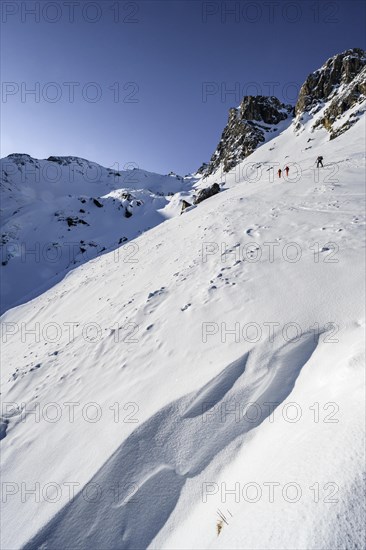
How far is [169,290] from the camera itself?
26.9ft

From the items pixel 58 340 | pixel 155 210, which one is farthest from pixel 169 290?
pixel 155 210

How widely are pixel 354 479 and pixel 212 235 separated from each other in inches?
396

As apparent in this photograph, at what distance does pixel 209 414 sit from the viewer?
12.5 ft

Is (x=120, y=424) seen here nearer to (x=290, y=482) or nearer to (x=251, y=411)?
(x=251, y=411)

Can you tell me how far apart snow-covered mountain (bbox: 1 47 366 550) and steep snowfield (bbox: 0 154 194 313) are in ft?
53.2

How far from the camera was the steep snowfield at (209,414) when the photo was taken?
2205mm

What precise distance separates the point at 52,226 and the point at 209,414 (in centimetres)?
3982

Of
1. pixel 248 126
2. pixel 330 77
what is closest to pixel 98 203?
pixel 248 126

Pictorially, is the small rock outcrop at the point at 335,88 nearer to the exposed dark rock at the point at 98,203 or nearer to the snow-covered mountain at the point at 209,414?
the exposed dark rock at the point at 98,203

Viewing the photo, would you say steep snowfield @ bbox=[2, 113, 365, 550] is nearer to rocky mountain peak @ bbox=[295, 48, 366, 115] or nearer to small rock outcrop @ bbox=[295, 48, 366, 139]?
small rock outcrop @ bbox=[295, 48, 366, 139]

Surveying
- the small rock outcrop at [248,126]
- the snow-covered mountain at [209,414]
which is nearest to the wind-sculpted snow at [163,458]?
the snow-covered mountain at [209,414]

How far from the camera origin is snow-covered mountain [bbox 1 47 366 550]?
86.7 inches

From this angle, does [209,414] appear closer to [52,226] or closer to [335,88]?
[52,226]

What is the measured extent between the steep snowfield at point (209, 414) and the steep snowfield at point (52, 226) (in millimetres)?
16196
